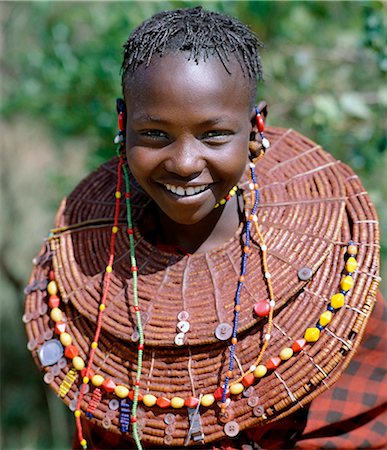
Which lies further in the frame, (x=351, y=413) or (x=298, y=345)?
(x=351, y=413)

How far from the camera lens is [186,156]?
134 centimetres

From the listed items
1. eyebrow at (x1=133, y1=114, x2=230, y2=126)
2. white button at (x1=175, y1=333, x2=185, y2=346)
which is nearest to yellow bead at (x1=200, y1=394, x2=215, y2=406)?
white button at (x1=175, y1=333, x2=185, y2=346)

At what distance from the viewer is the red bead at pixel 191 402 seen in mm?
1412

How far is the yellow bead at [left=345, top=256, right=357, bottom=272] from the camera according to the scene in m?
1.43

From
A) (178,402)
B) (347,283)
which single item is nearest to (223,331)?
(178,402)

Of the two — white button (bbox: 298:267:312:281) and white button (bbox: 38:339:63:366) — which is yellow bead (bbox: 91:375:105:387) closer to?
white button (bbox: 38:339:63:366)

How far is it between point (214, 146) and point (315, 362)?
1.63 feet

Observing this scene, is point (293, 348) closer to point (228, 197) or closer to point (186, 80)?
point (228, 197)

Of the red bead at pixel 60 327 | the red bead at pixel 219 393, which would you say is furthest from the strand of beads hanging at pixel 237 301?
the red bead at pixel 60 327

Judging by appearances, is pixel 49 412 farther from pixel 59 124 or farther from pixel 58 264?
pixel 58 264

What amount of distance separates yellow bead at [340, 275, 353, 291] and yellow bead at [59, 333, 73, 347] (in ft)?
2.09

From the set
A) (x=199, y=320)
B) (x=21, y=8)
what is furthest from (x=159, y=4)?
(x=199, y=320)

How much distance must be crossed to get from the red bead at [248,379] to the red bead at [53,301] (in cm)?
50

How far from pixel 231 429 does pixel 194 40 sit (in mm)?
803
